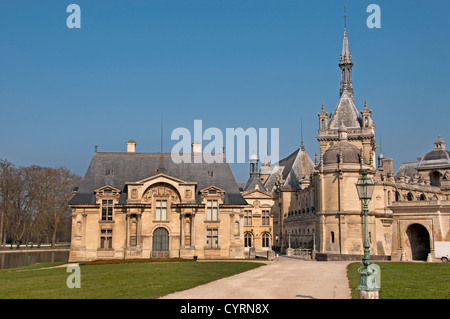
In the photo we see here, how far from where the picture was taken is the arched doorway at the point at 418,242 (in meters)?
54.7

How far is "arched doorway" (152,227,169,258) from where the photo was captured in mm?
48106

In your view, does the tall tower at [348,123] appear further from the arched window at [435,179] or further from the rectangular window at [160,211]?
the rectangular window at [160,211]

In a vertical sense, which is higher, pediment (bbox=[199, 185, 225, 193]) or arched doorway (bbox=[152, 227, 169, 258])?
pediment (bbox=[199, 185, 225, 193])

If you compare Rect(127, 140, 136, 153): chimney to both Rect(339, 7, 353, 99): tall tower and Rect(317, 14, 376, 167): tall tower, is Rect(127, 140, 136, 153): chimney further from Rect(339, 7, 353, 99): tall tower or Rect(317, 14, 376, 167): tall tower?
Rect(339, 7, 353, 99): tall tower

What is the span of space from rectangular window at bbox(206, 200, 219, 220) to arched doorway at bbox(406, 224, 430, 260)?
21.0 meters

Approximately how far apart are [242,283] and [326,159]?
29989mm

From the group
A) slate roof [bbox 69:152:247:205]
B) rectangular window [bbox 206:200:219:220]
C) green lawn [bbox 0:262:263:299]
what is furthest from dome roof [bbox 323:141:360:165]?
green lawn [bbox 0:262:263:299]

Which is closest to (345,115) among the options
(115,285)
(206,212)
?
(206,212)

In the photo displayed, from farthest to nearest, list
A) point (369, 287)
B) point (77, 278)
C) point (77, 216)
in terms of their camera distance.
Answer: point (77, 216), point (77, 278), point (369, 287)

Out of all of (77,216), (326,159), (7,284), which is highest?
(326,159)
